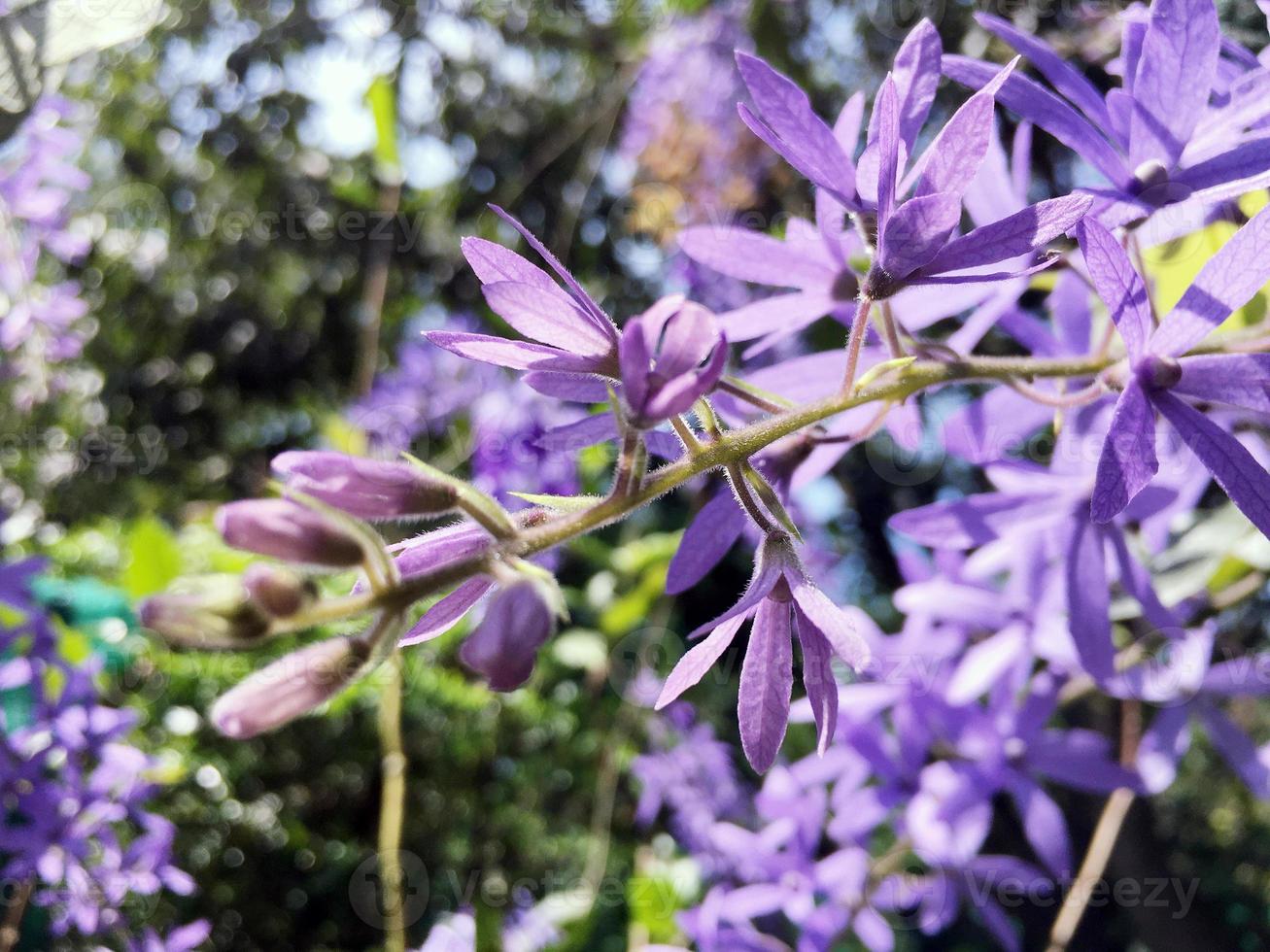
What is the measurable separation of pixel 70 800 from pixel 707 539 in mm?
798

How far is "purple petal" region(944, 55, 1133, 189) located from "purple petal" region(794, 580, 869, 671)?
195 millimetres

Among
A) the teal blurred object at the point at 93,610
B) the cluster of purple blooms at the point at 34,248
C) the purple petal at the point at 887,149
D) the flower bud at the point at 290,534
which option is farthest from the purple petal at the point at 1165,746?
the cluster of purple blooms at the point at 34,248

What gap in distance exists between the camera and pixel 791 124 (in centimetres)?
38

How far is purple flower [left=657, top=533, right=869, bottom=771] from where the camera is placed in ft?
1.16

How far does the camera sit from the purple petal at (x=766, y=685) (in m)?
0.36

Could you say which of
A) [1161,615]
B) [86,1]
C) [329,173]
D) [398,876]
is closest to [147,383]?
[329,173]

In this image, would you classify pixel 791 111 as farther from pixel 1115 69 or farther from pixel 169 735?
pixel 169 735

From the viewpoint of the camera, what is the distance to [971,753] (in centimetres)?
89

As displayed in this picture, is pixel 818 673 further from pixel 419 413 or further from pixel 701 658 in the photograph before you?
pixel 419 413

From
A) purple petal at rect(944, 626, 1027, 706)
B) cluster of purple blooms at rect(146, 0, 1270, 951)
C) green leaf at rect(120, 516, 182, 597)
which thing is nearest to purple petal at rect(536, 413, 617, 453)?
cluster of purple blooms at rect(146, 0, 1270, 951)

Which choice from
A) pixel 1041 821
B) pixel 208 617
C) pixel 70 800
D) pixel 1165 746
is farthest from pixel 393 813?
pixel 208 617

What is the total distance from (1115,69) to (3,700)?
3.56 feet

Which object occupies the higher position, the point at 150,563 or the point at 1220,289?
A: the point at 1220,289

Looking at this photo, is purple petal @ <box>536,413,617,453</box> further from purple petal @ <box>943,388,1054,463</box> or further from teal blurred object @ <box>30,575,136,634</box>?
teal blurred object @ <box>30,575,136,634</box>
